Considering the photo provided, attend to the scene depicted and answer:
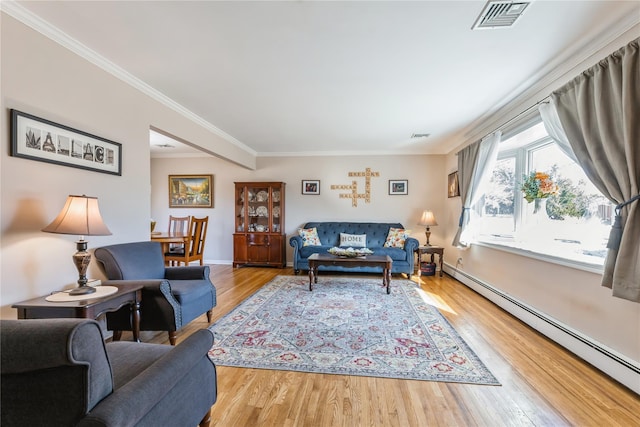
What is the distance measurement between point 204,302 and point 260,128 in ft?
8.89

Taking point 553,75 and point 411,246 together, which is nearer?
point 553,75

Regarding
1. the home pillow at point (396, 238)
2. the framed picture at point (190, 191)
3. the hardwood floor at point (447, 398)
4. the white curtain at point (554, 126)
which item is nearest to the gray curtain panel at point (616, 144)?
the white curtain at point (554, 126)

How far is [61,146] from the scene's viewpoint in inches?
80.0

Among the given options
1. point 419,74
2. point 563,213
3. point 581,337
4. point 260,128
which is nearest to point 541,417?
point 581,337

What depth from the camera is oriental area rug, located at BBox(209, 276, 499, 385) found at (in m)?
2.01

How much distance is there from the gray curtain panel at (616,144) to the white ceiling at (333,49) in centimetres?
33

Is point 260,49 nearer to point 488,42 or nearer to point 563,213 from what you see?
point 488,42

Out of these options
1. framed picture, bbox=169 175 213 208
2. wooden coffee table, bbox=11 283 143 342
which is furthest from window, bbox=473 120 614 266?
framed picture, bbox=169 175 213 208

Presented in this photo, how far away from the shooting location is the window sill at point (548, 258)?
209 cm

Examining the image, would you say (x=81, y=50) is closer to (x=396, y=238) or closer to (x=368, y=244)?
(x=368, y=244)

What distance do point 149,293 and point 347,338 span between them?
1739 millimetres

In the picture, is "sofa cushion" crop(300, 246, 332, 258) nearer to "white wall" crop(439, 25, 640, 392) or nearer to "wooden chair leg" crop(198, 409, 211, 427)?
"white wall" crop(439, 25, 640, 392)

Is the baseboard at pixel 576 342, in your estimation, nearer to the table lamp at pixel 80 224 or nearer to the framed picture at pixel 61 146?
the table lamp at pixel 80 224

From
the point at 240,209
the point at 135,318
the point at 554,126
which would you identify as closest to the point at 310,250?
the point at 240,209
